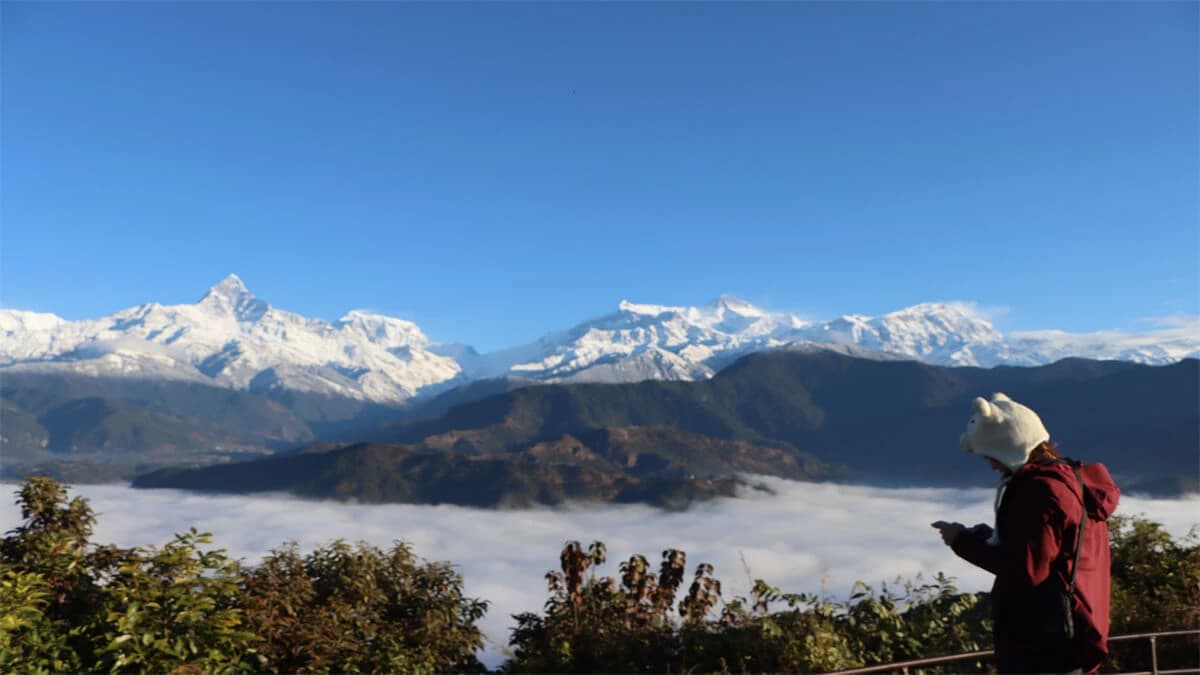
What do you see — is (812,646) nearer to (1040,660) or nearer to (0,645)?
(1040,660)

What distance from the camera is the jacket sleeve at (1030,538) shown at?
3889 mm

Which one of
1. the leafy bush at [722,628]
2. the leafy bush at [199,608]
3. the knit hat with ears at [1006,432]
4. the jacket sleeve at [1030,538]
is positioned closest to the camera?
the jacket sleeve at [1030,538]

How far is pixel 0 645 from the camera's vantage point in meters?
5.64

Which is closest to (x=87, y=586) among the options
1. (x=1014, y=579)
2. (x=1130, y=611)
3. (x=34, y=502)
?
(x=34, y=502)

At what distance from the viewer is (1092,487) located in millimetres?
4051

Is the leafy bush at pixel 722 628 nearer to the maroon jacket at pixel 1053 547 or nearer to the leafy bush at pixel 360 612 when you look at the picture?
the leafy bush at pixel 360 612

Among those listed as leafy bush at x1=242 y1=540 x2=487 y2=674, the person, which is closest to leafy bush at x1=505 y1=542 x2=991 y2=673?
leafy bush at x1=242 y1=540 x2=487 y2=674

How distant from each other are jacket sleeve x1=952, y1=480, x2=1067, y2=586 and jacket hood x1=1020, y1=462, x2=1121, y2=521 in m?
0.11

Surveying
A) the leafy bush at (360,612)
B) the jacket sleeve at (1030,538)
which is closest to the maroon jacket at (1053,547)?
the jacket sleeve at (1030,538)

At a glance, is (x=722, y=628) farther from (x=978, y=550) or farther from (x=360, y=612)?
(x=978, y=550)

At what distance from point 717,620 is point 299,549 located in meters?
6.88

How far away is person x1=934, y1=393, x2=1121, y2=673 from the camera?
3.91 metres

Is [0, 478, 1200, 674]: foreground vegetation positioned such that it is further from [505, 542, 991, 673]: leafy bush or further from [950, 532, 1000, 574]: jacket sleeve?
[950, 532, 1000, 574]: jacket sleeve

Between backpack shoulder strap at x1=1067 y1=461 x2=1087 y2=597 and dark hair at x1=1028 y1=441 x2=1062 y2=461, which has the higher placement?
dark hair at x1=1028 y1=441 x2=1062 y2=461
